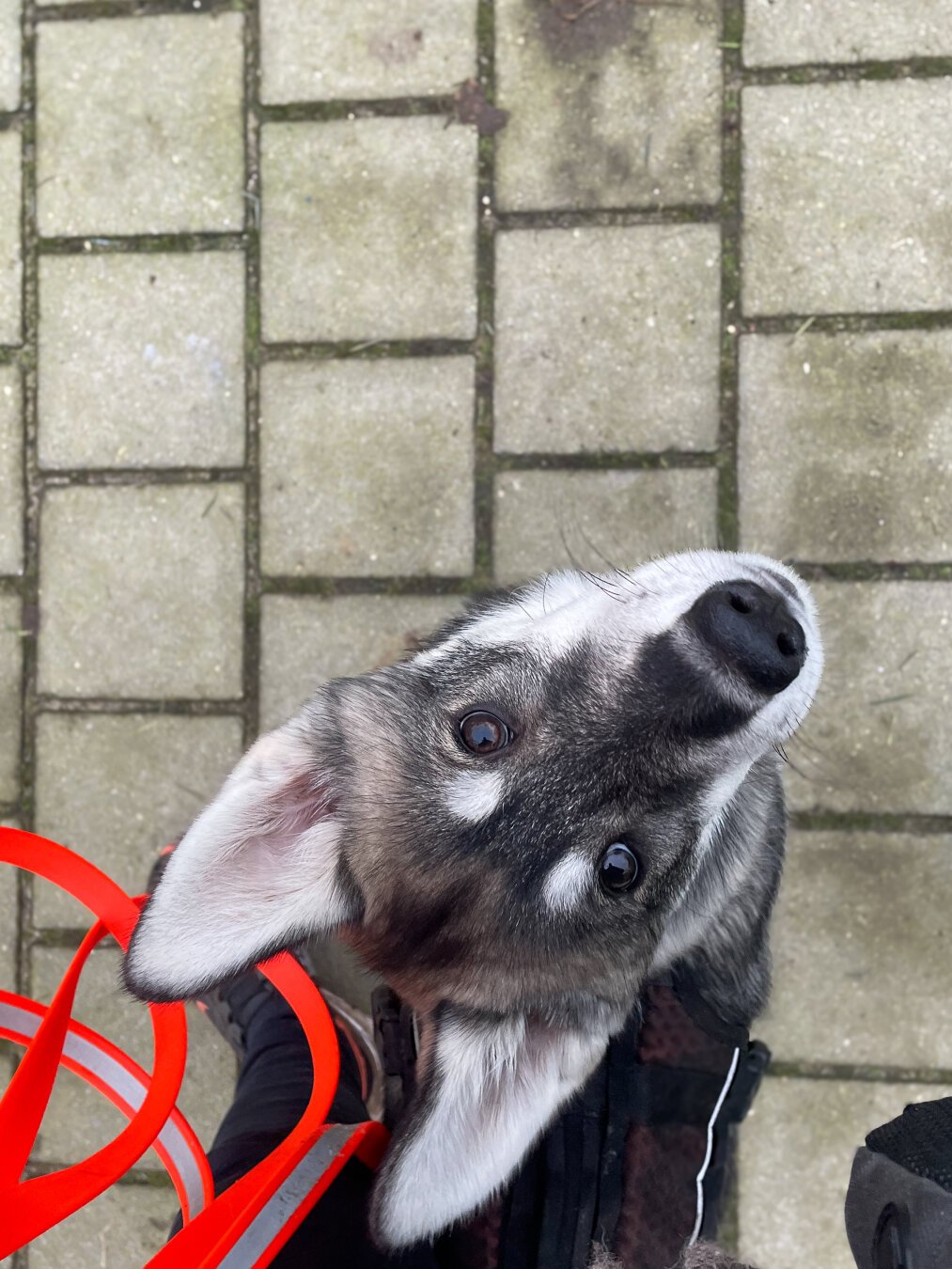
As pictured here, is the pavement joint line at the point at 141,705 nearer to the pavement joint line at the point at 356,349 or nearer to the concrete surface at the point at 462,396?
the concrete surface at the point at 462,396

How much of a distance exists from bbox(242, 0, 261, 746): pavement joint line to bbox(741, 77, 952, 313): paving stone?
1.94 meters

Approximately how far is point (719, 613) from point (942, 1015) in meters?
2.36

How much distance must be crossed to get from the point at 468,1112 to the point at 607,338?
2.80 meters

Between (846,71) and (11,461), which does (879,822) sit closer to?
(846,71)

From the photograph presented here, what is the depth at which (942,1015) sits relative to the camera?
370 centimetres

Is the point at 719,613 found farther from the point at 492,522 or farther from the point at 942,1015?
the point at 942,1015

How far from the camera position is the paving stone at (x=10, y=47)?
3977mm

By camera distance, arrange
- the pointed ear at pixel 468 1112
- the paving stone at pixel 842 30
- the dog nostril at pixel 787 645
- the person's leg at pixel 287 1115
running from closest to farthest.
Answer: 1. the pointed ear at pixel 468 1112
2. the dog nostril at pixel 787 645
3. the person's leg at pixel 287 1115
4. the paving stone at pixel 842 30

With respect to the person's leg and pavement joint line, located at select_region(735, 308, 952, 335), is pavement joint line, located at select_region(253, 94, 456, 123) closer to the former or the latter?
pavement joint line, located at select_region(735, 308, 952, 335)

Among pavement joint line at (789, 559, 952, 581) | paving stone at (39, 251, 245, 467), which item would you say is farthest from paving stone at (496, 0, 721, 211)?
pavement joint line at (789, 559, 952, 581)

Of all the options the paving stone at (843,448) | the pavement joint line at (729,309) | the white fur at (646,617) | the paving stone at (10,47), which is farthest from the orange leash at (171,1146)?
the paving stone at (10,47)

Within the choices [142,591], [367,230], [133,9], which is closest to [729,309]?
[367,230]

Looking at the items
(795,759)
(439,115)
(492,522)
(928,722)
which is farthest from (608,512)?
(439,115)

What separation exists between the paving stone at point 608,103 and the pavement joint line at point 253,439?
1005 mm
